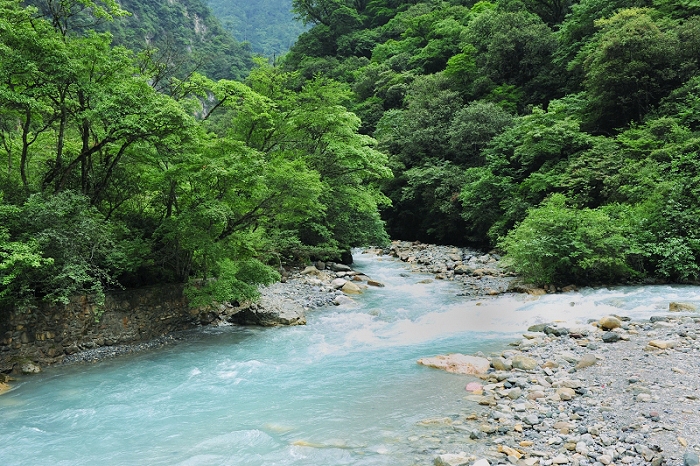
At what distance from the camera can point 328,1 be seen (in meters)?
55.2

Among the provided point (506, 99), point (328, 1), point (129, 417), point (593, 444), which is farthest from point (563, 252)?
point (328, 1)

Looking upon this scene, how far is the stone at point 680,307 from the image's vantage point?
10.6m

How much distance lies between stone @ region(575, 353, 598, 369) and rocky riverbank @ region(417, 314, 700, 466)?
0.7 inches

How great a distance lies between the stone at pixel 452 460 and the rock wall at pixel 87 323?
26.8ft

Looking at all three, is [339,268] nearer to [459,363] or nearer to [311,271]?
[311,271]

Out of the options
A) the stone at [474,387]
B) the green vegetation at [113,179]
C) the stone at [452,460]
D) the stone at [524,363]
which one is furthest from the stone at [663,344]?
the green vegetation at [113,179]

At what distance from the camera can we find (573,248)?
1412 cm

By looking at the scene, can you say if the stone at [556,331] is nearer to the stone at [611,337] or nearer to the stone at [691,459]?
the stone at [611,337]

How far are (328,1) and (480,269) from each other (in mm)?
48517

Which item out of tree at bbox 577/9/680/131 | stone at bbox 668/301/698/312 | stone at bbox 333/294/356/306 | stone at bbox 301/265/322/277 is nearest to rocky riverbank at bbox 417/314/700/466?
stone at bbox 668/301/698/312

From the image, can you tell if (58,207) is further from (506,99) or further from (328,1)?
(328,1)

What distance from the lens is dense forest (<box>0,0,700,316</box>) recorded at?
31.6ft

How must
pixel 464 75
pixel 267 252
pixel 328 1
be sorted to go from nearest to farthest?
1. pixel 267 252
2. pixel 464 75
3. pixel 328 1

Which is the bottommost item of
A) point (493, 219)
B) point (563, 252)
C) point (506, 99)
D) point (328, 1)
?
point (563, 252)
